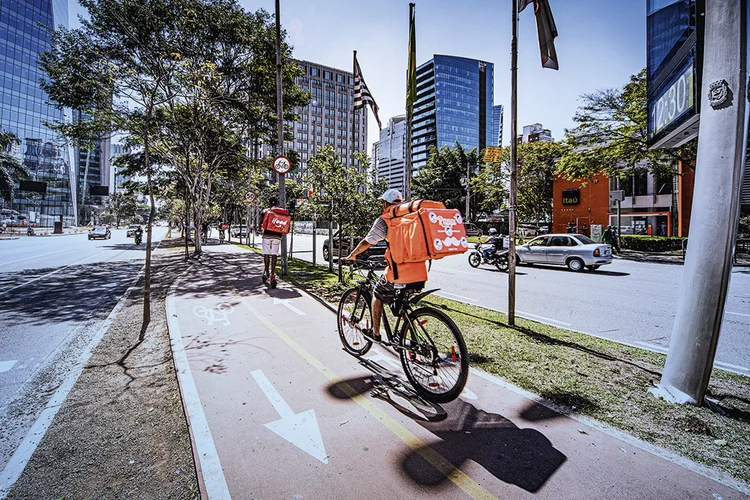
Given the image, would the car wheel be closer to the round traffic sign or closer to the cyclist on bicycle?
the round traffic sign

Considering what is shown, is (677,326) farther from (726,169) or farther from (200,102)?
(200,102)

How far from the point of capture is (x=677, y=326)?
356 cm

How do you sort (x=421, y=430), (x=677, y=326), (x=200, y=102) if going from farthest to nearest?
(x=200, y=102) < (x=677, y=326) < (x=421, y=430)

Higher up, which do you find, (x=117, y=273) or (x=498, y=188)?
(x=498, y=188)

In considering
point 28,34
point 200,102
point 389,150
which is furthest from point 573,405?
point 28,34

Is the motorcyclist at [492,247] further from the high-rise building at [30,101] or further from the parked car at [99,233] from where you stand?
the high-rise building at [30,101]

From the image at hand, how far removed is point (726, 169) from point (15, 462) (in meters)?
6.22

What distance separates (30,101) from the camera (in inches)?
2901

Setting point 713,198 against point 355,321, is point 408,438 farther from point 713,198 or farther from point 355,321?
point 713,198

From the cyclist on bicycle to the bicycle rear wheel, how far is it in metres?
0.16

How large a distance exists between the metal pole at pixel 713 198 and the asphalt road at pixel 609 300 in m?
1.80

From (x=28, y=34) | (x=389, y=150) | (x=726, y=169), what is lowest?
(x=726, y=169)

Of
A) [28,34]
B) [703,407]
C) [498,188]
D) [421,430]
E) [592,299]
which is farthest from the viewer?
[28,34]

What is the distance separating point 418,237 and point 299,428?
2031 mm
